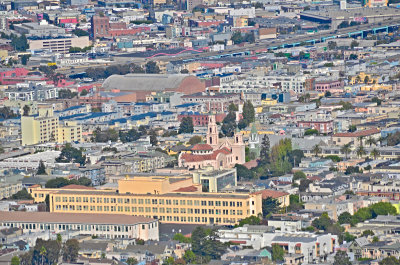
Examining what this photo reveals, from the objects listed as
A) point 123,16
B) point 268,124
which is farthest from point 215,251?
point 123,16

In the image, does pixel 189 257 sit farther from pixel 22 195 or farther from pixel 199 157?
pixel 199 157

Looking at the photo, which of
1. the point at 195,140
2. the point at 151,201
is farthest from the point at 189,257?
the point at 195,140

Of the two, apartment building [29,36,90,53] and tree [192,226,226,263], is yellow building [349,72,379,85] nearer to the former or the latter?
apartment building [29,36,90,53]

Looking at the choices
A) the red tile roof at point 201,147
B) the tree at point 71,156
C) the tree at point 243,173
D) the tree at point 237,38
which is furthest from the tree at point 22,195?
the tree at point 237,38

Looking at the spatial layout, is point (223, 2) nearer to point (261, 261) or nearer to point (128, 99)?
point (128, 99)

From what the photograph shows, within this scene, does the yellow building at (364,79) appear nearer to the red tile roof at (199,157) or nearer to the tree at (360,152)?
the tree at (360,152)

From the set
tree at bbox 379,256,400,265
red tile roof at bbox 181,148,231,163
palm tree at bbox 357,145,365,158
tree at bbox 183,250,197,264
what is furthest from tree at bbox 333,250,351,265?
palm tree at bbox 357,145,365,158
